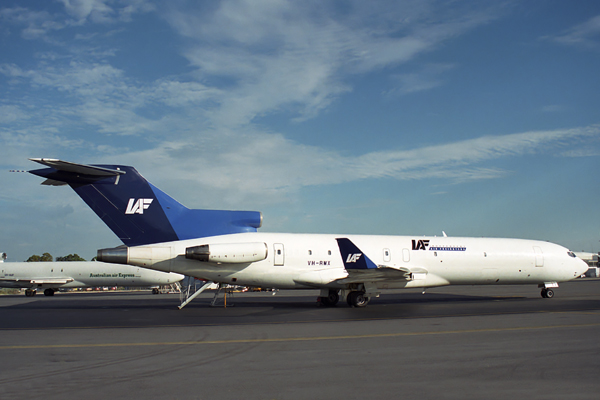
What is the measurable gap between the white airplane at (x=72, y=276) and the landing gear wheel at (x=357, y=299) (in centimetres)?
2325

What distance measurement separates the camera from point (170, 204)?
1811 cm

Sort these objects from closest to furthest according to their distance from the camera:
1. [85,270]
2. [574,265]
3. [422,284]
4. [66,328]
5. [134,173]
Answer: [66,328] < [134,173] < [422,284] < [574,265] < [85,270]

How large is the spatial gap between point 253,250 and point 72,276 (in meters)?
29.4

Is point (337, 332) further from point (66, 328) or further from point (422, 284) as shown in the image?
point (422, 284)

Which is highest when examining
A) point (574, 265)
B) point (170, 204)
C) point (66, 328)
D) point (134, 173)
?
point (134, 173)

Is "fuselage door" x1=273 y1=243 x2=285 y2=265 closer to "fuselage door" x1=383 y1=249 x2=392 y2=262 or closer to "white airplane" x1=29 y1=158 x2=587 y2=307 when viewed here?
"white airplane" x1=29 y1=158 x2=587 y2=307

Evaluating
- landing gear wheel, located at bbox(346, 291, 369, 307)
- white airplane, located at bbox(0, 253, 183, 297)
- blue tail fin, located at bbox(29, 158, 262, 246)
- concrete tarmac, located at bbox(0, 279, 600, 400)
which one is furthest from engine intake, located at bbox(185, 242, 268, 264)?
white airplane, located at bbox(0, 253, 183, 297)

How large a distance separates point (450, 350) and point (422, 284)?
1244cm

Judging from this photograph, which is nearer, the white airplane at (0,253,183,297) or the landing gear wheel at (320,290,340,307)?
the landing gear wheel at (320,290,340,307)

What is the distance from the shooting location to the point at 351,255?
1823 centimetres

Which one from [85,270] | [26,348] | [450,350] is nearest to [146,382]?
[26,348]

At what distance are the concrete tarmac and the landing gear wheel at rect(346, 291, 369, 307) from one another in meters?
5.88

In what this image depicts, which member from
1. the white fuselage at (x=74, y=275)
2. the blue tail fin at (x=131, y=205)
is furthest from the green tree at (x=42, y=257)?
the blue tail fin at (x=131, y=205)

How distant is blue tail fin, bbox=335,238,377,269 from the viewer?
18.1 metres
